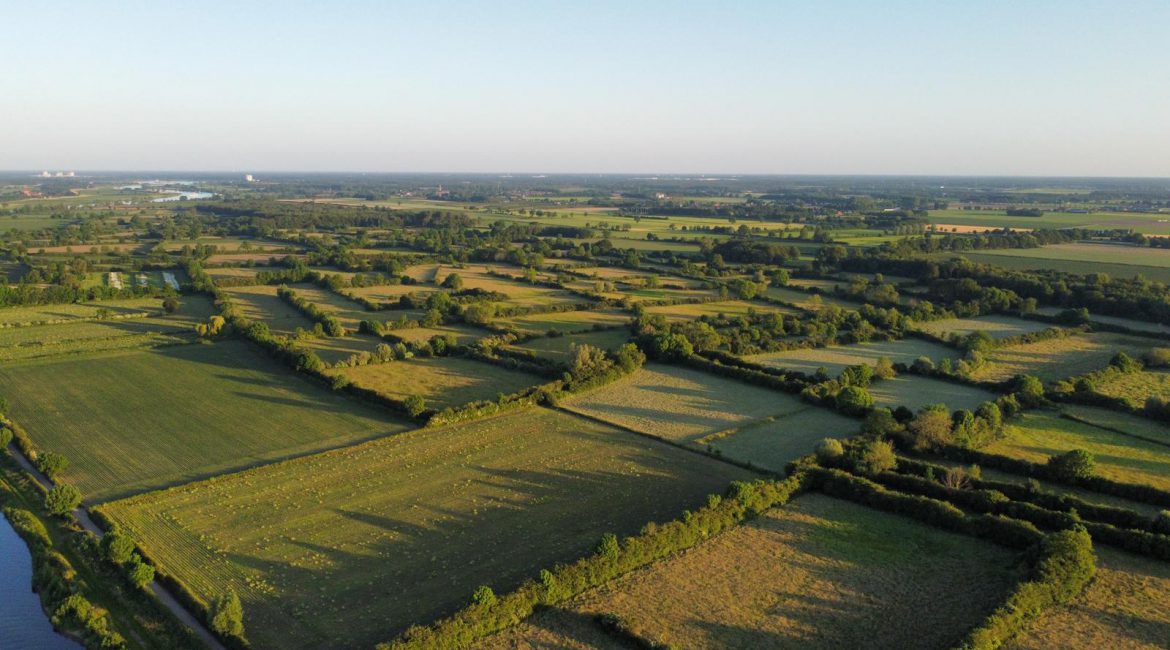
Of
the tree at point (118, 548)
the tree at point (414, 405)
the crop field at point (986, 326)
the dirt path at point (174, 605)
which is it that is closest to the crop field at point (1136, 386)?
the crop field at point (986, 326)

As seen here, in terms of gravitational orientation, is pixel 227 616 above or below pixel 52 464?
below

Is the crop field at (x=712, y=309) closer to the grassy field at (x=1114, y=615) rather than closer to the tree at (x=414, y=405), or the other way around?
the tree at (x=414, y=405)

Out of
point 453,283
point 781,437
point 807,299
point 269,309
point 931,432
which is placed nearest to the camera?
point 931,432

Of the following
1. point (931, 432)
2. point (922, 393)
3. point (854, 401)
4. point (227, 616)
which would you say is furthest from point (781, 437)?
point (227, 616)

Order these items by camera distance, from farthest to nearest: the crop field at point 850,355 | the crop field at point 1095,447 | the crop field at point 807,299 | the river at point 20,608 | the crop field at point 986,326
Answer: the crop field at point 807,299 < the crop field at point 986,326 < the crop field at point 850,355 < the crop field at point 1095,447 < the river at point 20,608

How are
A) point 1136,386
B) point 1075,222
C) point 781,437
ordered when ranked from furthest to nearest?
point 1075,222, point 1136,386, point 781,437

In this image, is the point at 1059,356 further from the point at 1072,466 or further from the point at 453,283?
the point at 453,283

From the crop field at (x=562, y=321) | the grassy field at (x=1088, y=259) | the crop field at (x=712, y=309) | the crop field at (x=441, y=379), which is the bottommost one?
the crop field at (x=441, y=379)

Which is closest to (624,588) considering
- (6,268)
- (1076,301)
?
(1076,301)
